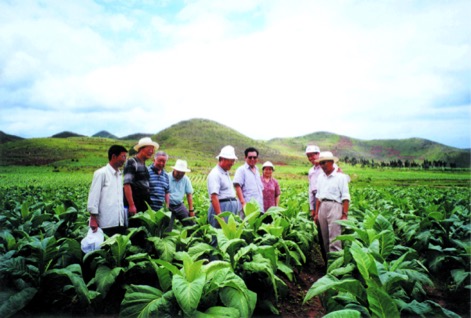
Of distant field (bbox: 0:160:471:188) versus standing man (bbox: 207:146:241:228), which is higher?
standing man (bbox: 207:146:241:228)

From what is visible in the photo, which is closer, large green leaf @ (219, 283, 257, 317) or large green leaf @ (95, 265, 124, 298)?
large green leaf @ (219, 283, 257, 317)

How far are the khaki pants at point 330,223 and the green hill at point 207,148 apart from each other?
725 inches

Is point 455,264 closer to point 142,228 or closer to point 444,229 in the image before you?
point 444,229

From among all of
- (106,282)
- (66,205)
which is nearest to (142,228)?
(106,282)

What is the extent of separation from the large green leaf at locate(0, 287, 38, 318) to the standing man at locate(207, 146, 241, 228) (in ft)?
8.12

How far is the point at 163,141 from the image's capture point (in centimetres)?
10031

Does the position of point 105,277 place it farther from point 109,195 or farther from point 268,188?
point 268,188

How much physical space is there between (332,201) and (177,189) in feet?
9.39

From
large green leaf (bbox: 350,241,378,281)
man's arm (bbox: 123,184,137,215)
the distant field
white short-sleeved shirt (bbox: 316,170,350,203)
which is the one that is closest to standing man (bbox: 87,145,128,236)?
man's arm (bbox: 123,184,137,215)

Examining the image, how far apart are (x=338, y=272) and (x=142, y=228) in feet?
8.17

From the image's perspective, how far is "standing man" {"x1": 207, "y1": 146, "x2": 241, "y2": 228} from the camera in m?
4.64

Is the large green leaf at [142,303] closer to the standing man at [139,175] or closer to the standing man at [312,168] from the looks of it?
the standing man at [139,175]

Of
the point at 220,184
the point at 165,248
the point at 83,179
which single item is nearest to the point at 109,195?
the point at 165,248

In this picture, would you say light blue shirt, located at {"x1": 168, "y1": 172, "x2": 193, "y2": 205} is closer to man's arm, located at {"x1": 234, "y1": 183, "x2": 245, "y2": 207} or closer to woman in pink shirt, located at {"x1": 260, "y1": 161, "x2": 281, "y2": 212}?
man's arm, located at {"x1": 234, "y1": 183, "x2": 245, "y2": 207}
